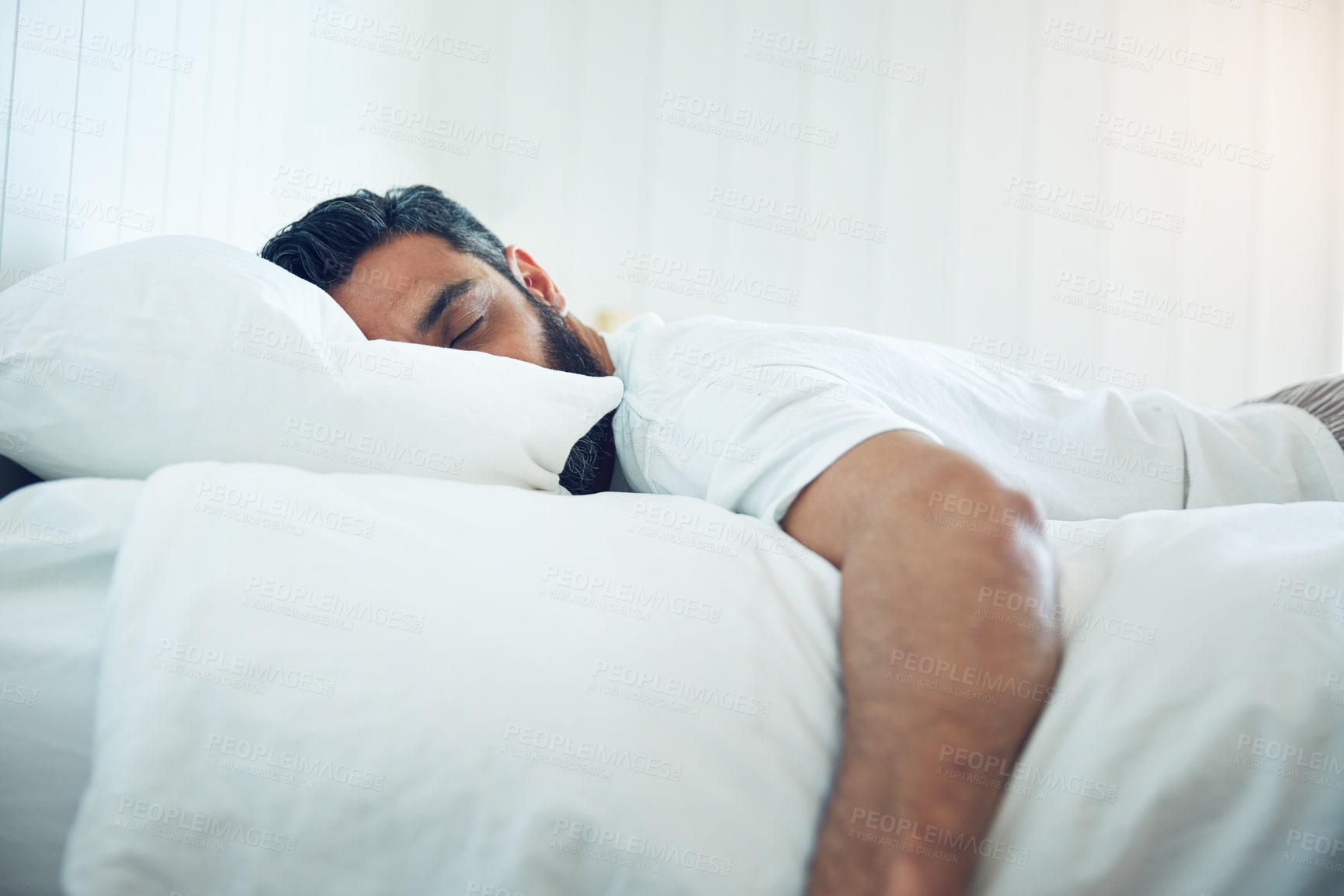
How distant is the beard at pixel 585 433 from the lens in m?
0.98

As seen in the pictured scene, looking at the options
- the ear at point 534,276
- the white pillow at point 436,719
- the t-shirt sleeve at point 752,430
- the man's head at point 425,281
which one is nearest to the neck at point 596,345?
the man's head at point 425,281

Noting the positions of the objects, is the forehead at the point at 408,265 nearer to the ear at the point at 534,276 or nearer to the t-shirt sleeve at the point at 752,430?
the ear at the point at 534,276

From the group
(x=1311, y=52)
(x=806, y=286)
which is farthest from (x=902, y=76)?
(x=1311, y=52)

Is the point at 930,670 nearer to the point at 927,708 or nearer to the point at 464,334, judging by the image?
the point at 927,708

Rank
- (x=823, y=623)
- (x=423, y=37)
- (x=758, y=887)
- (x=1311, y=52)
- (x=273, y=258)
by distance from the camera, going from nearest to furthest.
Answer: (x=758, y=887), (x=823, y=623), (x=273, y=258), (x=423, y=37), (x=1311, y=52)

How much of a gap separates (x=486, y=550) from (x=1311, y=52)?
2.76 metres

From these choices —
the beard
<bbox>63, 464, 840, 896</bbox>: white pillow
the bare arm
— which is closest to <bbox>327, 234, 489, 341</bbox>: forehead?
the beard

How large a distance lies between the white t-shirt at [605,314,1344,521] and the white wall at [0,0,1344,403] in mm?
888

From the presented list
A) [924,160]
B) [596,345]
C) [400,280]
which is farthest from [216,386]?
[924,160]

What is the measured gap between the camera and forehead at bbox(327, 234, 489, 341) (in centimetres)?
111

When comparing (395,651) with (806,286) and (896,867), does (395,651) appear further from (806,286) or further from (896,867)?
(806,286)

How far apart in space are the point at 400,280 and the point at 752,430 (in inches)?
26.0

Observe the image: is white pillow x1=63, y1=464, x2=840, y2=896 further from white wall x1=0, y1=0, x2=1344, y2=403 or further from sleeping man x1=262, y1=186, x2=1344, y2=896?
white wall x1=0, y1=0, x2=1344, y2=403

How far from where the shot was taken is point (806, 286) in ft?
6.60
